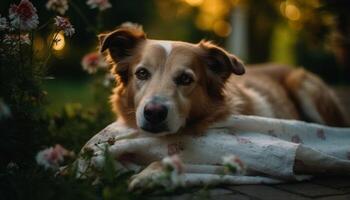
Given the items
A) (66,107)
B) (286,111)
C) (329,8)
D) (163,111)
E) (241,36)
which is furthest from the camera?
(241,36)

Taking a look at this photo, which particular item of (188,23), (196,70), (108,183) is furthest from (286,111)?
(188,23)

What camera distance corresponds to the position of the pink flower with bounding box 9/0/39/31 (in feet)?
12.5

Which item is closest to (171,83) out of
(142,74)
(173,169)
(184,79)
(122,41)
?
(184,79)

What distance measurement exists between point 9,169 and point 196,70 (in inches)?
60.8

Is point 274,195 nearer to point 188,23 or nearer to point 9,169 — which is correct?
point 9,169

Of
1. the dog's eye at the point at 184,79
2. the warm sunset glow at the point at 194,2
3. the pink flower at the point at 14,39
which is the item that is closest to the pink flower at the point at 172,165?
the dog's eye at the point at 184,79

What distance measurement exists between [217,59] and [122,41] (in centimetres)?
75

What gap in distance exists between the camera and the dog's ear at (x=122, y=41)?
4.70 metres

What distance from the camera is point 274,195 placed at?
12.3ft

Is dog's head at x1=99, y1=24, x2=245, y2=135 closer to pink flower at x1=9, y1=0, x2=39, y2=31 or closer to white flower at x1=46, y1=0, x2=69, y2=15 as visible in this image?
white flower at x1=46, y1=0, x2=69, y2=15

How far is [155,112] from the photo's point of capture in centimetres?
396

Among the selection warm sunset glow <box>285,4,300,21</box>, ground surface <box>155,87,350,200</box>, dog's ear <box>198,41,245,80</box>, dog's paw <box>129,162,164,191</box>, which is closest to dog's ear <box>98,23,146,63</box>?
dog's ear <box>198,41,245,80</box>

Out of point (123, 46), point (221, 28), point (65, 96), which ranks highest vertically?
point (123, 46)

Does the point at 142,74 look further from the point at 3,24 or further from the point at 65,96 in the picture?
the point at 65,96
